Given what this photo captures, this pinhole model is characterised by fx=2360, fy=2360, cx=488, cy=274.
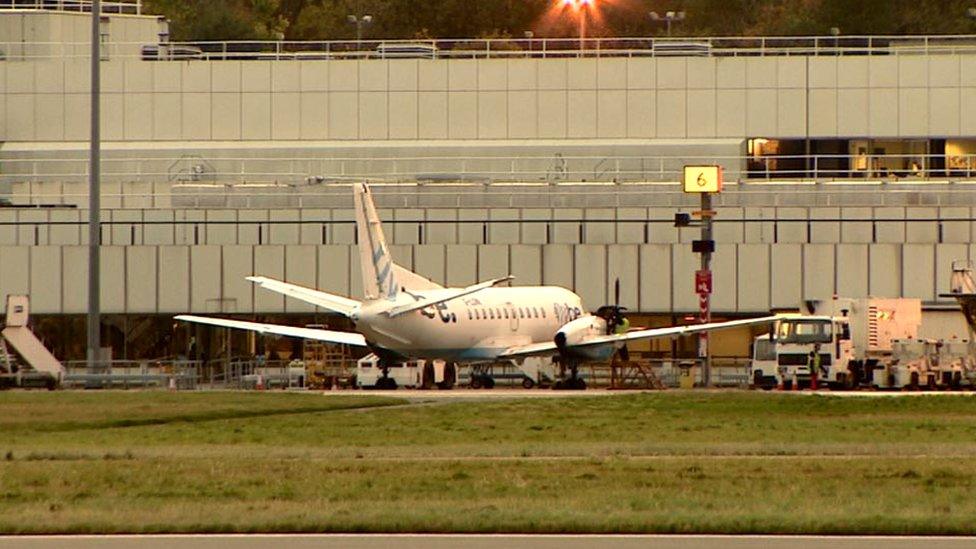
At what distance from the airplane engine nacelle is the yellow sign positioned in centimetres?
542

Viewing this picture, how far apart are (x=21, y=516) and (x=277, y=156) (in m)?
69.1

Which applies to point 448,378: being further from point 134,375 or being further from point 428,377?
point 134,375

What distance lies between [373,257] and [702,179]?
12.2m

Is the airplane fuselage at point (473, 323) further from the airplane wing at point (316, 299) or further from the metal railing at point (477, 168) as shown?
the metal railing at point (477, 168)

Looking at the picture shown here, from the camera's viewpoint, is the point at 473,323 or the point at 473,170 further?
the point at 473,170

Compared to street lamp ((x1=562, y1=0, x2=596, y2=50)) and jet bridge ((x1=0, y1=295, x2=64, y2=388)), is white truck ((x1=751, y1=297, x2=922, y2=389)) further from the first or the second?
street lamp ((x1=562, y1=0, x2=596, y2=50))

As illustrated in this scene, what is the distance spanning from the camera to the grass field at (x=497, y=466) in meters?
30.4

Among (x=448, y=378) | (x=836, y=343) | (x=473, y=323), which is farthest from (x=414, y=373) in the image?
(x=836, y=343)

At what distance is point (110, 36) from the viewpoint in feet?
346

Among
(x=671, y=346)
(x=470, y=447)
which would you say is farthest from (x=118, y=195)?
(x=470, y=447)

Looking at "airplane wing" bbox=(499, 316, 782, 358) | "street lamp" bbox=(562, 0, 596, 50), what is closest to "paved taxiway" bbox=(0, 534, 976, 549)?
"airplane wing" bbox=(499, 316, 782, 358)

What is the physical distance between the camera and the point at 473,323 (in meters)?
76.5

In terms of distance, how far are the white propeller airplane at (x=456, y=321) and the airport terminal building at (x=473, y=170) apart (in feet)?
32.5

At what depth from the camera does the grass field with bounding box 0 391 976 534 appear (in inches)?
1197
